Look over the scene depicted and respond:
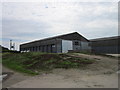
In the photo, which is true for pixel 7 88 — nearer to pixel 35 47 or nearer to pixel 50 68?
pixel 50 68

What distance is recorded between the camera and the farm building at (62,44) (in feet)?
138

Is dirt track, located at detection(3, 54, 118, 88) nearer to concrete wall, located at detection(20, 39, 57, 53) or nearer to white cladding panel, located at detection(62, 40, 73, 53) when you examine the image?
white cladding panel, located at detection(62, 40, 73, 53)

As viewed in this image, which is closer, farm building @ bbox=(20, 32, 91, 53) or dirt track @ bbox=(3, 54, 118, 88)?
dirt track @ bbox=(3, 54, 118, 88)

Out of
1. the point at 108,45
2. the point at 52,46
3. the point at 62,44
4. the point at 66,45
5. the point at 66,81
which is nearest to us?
the point at 66,81

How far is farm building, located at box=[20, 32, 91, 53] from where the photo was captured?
4209cm

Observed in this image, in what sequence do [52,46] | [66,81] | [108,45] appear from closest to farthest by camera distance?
1. [66,81]
2. [52,46]
3. [108,45]

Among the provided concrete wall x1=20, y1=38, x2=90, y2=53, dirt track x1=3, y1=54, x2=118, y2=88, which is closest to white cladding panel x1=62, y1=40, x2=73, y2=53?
concrete wall x1=20, y1=38, x2=90, y2=53

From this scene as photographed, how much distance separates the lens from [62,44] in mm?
41750

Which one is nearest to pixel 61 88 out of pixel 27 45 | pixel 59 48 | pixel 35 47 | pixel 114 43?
pixel 59 48

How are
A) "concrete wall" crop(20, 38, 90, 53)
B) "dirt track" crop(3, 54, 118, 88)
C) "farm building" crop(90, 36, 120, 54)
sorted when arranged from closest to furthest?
"dirt track" crop(3, 54, 118, 88) → "concrete wall" crop(20, 38, 90, 53) → "farm building" crop(90, 36, 120, 54)

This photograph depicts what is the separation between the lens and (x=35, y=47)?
181ft

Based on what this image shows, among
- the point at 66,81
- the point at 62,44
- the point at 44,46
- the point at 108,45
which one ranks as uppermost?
the point at 62,44

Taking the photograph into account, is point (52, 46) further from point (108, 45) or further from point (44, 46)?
point (108, 45)

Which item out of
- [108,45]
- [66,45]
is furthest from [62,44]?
[108,45]
